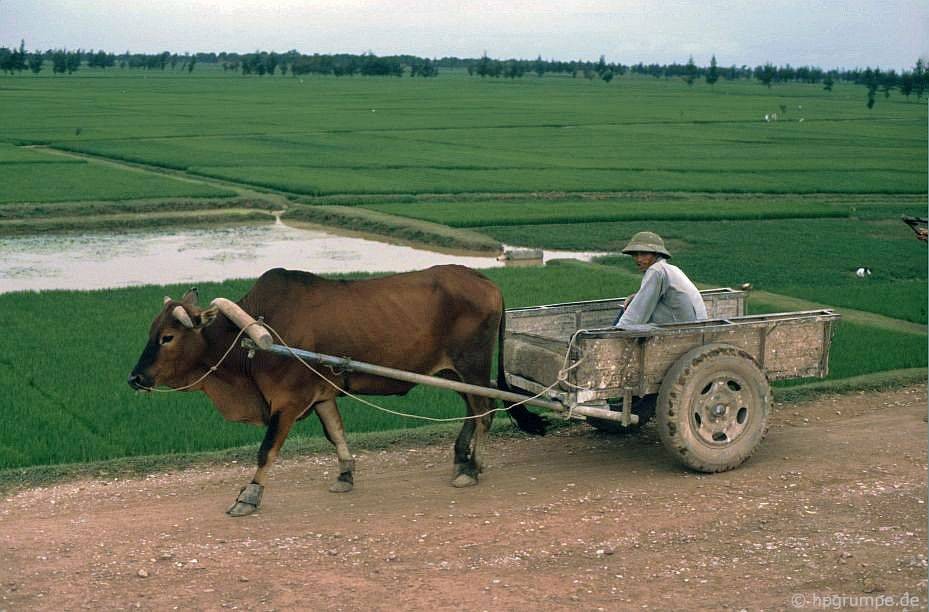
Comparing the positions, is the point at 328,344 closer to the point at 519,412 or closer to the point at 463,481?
the point at 463,481

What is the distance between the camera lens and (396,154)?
3691cm

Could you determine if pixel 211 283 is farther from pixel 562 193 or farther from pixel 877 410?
pixel 562 193

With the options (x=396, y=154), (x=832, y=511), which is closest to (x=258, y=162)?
(x=396, y=154)

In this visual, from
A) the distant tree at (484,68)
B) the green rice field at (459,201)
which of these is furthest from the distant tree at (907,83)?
the distant tree at (484,68)

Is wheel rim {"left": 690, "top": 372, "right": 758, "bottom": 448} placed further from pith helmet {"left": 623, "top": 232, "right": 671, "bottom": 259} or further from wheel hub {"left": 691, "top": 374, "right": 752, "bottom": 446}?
pith helmet {"left": 623, "top": 232, "right": 671, "bottom": 259}

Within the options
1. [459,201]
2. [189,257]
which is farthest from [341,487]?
[459,201]

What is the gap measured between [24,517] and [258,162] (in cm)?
2743

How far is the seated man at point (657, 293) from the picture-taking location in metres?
7.69

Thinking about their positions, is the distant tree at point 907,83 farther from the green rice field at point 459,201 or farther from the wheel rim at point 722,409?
the wheel rim at point 722,409

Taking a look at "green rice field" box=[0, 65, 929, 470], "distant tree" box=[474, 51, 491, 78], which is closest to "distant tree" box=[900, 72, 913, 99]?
"green rice field" box=[0, 65, 929, 470]

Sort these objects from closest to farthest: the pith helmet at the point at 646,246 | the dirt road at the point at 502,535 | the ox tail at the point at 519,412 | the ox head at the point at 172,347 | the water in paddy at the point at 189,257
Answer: the dirt road at the point at 502,535, the ox head at the point at 172,347, the pith helmet at the point at 646,246, the ox tail at the point at 519,412, the water in paddy at the point at 189,257

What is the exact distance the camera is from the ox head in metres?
6.97

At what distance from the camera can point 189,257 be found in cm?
2070

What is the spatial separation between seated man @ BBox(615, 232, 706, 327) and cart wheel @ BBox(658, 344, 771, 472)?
1.17ft
